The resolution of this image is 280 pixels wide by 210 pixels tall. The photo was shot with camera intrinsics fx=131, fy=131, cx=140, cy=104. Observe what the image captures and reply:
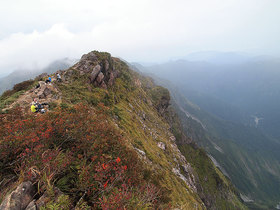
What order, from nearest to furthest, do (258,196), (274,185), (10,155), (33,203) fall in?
(33,203) < (10,155) < (258,196) < (274,185)

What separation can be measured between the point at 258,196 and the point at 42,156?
23778 centimetres

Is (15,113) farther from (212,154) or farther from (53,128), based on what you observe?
(212,154)

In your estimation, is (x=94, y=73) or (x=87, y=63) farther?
(x=87, y=63)

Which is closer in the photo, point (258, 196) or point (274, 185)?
point (258, 196)

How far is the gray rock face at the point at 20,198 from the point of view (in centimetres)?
411

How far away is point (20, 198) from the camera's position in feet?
13.9

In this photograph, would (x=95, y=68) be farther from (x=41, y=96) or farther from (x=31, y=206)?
(x=31, y=206)

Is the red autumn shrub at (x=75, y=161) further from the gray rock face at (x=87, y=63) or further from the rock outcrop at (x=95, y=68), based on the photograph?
the gray rock face at (x=87, y=63)

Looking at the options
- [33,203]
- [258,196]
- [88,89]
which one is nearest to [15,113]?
[33,203]

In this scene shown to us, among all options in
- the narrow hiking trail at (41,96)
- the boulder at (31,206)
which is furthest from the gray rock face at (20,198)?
the narrow hiking trail at (41,96)

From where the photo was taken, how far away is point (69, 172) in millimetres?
5922

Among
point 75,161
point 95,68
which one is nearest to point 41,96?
point 75,161

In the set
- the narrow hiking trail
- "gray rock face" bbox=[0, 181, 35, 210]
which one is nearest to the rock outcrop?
the narrow hiking trail

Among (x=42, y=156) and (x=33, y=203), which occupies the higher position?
(x=42, y=156)
